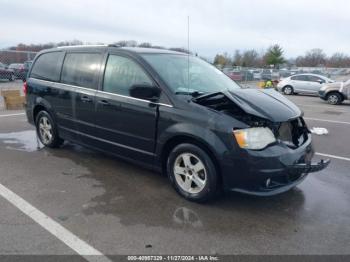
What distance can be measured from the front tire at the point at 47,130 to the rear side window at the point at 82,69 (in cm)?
87

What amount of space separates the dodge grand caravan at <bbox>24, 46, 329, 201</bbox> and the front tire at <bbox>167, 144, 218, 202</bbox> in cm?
1

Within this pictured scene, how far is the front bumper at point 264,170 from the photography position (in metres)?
3.29

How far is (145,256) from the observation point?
2760 millimetres

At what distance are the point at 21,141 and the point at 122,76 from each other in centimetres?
331

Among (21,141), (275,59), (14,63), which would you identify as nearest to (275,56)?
(275,59)

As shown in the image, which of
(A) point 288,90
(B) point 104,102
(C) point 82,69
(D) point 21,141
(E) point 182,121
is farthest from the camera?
(A) point 288,90

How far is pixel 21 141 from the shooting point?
21.0ft

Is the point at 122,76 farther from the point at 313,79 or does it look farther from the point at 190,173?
the point at 313,79

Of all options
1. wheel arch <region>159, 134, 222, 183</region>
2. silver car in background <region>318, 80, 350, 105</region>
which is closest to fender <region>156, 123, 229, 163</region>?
wheel arch <region>159, 134, 222, 183</region>

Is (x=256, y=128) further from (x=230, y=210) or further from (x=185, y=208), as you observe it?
(x=185, y=208)

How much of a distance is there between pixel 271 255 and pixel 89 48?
3.84 m

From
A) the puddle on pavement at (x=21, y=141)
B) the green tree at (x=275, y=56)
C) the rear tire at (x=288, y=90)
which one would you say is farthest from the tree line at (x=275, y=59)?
the puddle on pavement at (x=21, y=141)

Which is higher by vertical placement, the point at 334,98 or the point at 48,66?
the point at 48,66

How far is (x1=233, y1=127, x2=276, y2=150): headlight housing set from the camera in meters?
3.32
